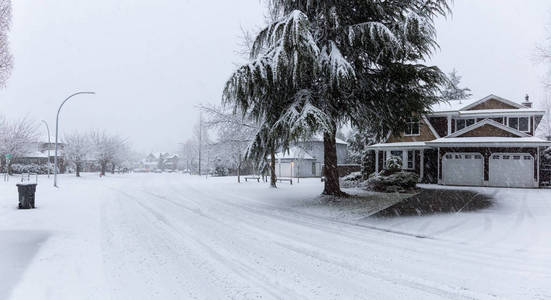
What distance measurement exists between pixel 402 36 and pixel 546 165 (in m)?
18.5

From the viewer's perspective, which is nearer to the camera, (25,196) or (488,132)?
(25,196)

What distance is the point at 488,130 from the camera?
2330 centimetres

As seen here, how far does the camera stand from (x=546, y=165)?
23328mm

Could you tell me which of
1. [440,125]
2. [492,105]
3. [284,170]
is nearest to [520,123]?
[492,105]

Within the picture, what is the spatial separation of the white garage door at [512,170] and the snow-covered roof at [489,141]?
1082mm

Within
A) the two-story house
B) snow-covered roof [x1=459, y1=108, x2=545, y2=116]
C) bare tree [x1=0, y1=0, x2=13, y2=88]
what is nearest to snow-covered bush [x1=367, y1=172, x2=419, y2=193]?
the two-story house

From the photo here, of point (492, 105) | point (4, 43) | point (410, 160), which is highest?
point (4, 43)

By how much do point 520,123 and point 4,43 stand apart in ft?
103

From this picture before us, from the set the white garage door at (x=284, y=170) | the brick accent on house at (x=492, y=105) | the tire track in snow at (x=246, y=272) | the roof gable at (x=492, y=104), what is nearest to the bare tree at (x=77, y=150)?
the white garage door at (x=284, y=170)

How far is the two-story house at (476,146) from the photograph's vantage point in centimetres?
2220

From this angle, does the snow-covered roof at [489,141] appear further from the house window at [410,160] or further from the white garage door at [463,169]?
the house window at [410,160]

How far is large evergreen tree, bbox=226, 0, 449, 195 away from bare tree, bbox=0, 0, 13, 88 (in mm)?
11525

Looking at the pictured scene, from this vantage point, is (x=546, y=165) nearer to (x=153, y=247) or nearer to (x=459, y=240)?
(x=459, y=240)

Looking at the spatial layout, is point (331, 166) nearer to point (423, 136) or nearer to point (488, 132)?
point (423, 136)
